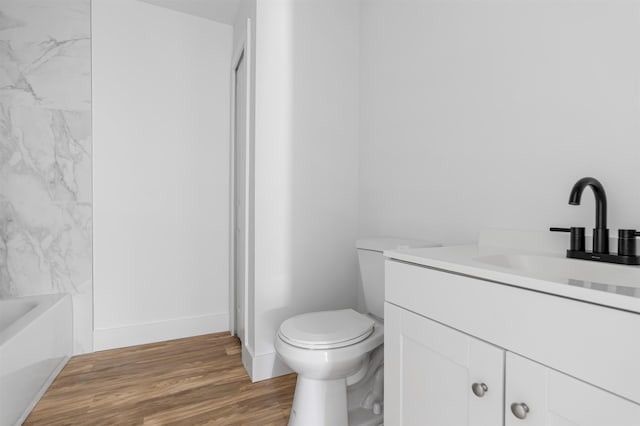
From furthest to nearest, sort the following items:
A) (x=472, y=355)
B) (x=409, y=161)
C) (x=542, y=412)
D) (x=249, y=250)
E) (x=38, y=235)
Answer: (x=38, y=235)
(x=249, y=250)
(x=409, y=161)
(x=472, y=355)
(x=542, y=412)

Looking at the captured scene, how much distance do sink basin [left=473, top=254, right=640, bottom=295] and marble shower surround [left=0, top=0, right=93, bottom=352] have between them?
7.48 feet

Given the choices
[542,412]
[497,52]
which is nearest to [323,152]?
[497,52]

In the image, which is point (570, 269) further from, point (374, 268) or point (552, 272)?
point (374, 268)

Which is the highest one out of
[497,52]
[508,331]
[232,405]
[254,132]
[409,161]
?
[497,52]

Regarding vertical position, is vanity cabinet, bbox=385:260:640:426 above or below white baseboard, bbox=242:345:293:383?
above

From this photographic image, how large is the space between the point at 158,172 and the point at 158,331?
3.55 feet

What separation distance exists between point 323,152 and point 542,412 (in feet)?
5.26

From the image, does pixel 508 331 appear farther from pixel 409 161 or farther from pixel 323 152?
pixel 323 152

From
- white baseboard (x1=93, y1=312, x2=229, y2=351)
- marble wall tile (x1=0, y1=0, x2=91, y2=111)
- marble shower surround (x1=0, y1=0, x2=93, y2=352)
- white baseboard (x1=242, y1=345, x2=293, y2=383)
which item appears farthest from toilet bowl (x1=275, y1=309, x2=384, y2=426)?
marble wall tile (x1=0, y1=0, x2=91, y2=111)

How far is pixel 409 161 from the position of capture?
172cm

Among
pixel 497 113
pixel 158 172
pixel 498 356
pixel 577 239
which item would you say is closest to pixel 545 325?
pixel 498 356

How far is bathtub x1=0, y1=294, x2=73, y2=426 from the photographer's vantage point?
1356mm

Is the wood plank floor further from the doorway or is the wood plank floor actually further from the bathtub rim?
→ the bathtub rim

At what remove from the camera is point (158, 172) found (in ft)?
7.55
